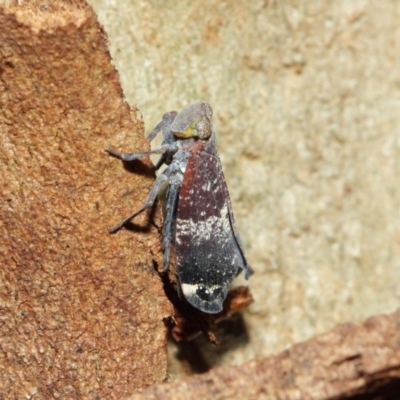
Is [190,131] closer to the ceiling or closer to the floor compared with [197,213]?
closer to the ceiling

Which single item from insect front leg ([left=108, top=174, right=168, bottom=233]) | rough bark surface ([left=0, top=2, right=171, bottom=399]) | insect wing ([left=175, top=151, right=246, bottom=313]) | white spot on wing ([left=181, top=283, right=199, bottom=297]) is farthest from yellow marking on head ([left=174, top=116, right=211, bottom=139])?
white spot on wing ([left=181, top=283, right=199, bottom=297])

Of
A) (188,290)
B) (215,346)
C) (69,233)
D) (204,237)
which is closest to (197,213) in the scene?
(204,237)

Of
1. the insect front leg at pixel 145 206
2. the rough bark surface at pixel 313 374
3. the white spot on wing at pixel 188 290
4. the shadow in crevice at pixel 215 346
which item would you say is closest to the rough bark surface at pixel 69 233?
the insect front leg at pixel 145 206

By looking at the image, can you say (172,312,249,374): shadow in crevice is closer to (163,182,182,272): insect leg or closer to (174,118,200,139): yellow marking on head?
(163,182,182,272): insect leg

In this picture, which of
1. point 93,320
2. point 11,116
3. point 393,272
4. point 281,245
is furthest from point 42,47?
point 393,272

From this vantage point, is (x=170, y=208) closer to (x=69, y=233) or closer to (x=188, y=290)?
(x=188, y=290)
